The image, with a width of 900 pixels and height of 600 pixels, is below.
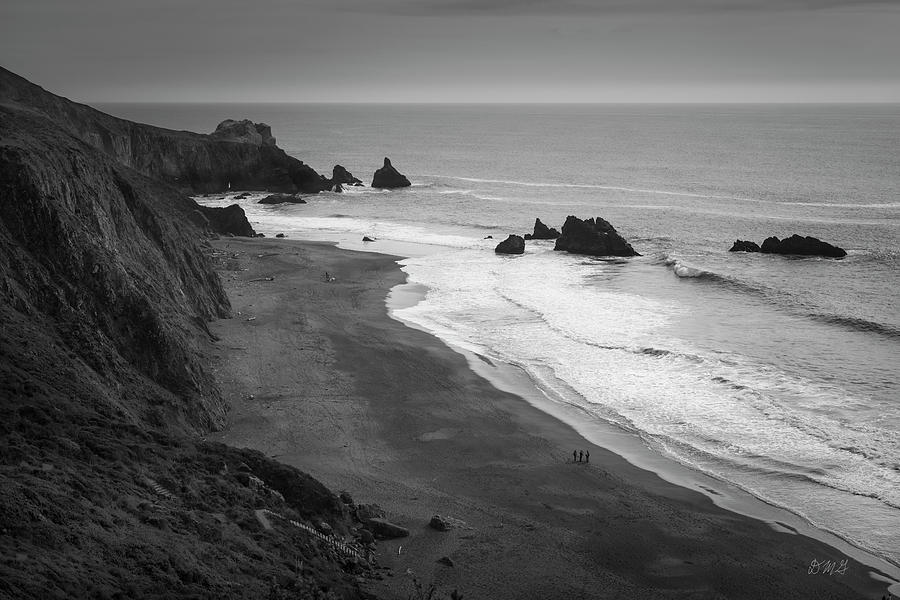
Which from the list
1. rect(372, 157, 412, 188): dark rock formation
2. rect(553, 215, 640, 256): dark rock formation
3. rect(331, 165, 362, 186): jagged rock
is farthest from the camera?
rect(331, 165, 362, 186): jagged rock

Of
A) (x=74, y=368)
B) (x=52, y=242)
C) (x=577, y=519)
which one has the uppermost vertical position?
(x=52, y=242)

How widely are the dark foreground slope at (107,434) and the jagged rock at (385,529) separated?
0.84 meters

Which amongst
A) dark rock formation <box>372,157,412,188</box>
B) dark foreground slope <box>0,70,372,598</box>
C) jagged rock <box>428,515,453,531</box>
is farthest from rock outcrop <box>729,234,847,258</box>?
dark rock formation <box>372,157,412,188</box>

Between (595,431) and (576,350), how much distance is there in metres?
9.49

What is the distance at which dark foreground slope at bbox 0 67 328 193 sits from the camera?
71.1 meters

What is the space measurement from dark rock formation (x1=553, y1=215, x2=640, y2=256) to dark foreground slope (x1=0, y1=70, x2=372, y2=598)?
124 feet

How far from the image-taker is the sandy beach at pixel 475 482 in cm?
1844

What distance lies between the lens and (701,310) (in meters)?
45.4

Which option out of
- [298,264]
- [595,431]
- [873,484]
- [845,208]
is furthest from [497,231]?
[873,484]

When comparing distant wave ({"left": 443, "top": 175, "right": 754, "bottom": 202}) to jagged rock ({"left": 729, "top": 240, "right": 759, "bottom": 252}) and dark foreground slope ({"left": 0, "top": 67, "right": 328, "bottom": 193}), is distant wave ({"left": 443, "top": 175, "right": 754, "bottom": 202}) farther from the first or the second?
jagged rock ({"left": 729, "top": 240, "right": 759, "bottom": 252})

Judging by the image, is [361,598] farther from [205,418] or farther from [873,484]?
[873,484]

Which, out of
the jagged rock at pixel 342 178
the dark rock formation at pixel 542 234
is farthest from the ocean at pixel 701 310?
the jagged rock at pixel 342 178

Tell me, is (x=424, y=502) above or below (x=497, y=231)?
below

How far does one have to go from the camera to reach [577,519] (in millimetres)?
21266
